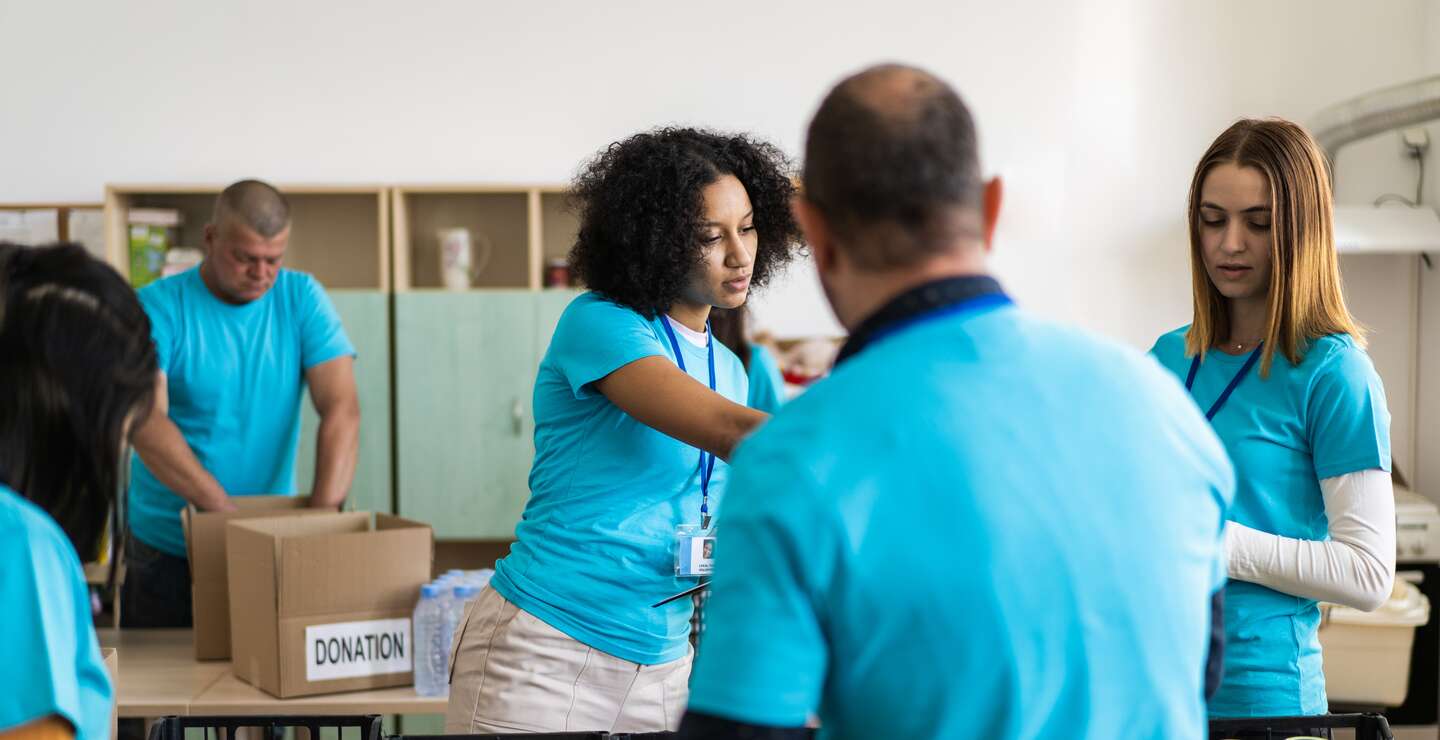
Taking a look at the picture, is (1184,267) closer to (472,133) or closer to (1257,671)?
(472,133)

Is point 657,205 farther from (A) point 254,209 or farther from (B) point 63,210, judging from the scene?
(B) point 63,210

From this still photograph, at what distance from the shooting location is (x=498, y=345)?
414cm

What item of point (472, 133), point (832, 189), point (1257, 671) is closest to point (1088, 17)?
point (472, 133)

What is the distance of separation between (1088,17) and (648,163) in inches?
132

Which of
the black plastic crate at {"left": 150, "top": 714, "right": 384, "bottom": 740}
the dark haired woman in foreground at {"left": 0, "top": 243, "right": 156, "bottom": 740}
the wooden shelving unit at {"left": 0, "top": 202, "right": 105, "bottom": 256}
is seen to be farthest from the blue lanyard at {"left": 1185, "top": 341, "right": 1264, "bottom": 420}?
the wooden shelving unit at {"left": 0, "top": 202, "right": 105, "bottom": 256}

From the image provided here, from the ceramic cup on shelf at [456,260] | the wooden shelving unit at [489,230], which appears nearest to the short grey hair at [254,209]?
the ceramic cup on shelf at [456,260]

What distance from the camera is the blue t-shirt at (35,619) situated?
89cm

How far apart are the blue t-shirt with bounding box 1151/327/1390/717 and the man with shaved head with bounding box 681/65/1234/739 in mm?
794

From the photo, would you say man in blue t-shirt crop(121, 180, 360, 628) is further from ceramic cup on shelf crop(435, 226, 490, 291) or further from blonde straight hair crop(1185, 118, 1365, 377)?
blonde straight hair crop(1185, 118, 1365, 377)

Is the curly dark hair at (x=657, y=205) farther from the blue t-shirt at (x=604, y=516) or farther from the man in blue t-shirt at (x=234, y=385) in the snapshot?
the man in blue t-shirt at (x=234, y=385)

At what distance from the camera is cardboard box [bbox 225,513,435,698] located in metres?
2.37

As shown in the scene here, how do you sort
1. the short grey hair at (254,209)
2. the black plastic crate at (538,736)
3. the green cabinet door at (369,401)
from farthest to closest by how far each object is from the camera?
the green cabinet door at (369,401) → the short grey hair at (254,209) → the black plastic crate at (538,736)

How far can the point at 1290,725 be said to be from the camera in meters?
1.36

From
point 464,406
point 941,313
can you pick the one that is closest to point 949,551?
point 941,313
